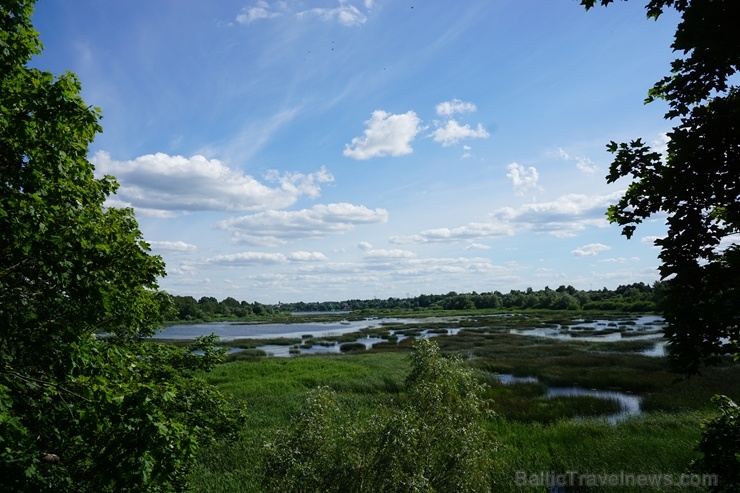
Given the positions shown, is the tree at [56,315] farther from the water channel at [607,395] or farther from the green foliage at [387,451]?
the water channel at [607,395]

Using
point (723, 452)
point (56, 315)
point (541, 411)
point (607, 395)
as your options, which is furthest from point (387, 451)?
point (607, 395)

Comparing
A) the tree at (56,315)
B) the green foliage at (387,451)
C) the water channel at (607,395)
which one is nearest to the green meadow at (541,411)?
the water channel at (607,395)

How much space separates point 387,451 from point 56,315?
7379 millimetres

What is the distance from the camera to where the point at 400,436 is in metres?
10.2

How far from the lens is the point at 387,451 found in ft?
33.7

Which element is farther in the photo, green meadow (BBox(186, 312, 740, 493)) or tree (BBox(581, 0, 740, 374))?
green meadow (BBox(186, 312, 740, 493))

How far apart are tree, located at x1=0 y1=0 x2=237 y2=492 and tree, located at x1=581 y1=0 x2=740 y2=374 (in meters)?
7.81

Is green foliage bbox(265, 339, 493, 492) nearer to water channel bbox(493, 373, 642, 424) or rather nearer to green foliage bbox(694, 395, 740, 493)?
green foliage bbox(694, 395, 740, 493)

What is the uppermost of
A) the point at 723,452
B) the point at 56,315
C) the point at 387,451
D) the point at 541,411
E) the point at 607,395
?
the point at 56,315

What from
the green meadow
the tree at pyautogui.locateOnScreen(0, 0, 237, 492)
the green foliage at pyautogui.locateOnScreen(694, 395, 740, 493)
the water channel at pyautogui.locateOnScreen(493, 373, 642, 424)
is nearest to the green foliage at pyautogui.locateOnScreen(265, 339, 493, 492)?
the green meadow

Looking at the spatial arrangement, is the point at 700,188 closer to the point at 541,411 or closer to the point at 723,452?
the point at 723,452

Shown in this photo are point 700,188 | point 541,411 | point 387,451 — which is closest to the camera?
point 700,188

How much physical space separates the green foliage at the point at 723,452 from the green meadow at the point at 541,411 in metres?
0.88

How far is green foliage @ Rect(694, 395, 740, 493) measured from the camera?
7.11 m
